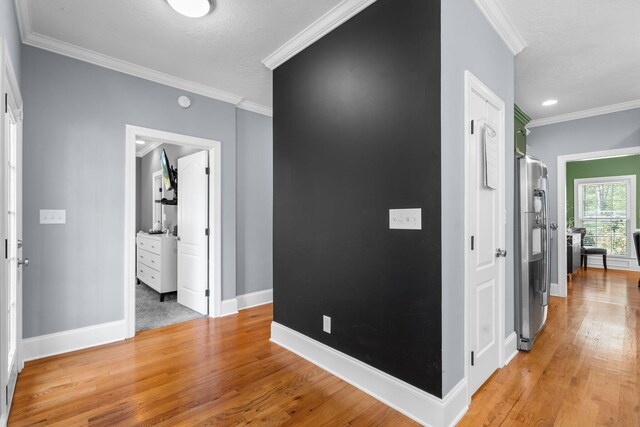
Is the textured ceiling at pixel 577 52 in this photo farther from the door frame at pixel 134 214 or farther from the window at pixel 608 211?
the window at pixel 608 211

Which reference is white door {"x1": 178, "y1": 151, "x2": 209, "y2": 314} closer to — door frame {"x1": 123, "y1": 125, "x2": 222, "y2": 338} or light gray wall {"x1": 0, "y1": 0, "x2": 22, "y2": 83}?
door frame {"x1": 123, "y1": 125, "x2": 222, "y2": 338}

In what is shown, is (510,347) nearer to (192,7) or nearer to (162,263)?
(192,7)

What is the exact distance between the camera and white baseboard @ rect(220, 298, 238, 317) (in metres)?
3.74

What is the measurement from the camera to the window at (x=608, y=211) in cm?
662

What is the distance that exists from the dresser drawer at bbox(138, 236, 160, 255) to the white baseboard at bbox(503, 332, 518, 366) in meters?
4.40

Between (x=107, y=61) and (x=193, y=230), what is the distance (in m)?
2.00

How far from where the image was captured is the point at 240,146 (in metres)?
4.10

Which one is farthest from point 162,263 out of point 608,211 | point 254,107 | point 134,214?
point 608,211

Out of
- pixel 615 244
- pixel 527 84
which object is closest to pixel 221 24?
pixel 527 84

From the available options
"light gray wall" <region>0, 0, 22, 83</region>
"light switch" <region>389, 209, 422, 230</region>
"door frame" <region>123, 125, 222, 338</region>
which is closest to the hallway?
"light switch" <region>389, 209, 422, 230</region>

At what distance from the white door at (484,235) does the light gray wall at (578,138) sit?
→ 3.17 m

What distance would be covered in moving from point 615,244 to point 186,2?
9.06 m

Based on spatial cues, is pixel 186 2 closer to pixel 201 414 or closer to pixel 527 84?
pixel 201 414

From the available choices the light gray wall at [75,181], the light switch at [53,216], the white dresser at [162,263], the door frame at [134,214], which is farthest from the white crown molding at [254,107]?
the light switch at [53,216]
